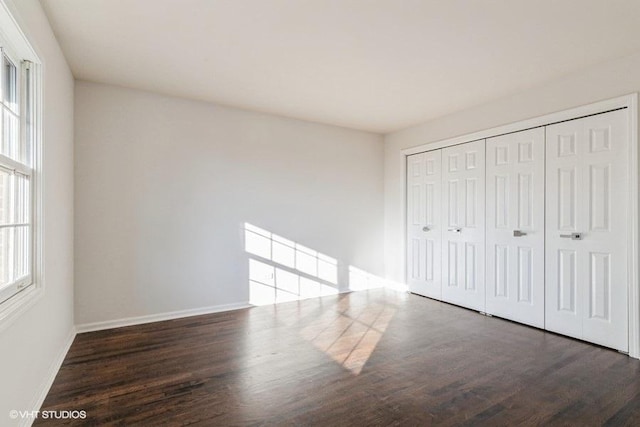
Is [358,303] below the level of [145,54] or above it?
below

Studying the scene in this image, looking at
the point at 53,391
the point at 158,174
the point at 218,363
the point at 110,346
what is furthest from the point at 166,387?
Answer: the point at 158,174

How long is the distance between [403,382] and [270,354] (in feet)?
3.77

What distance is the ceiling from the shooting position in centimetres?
231

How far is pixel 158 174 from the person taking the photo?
152 inches

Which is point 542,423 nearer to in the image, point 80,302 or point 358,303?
point 358,303

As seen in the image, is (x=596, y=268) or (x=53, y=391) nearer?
(x=53, y=391)

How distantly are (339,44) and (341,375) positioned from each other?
103 inches

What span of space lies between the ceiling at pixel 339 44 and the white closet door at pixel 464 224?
32.1 inches

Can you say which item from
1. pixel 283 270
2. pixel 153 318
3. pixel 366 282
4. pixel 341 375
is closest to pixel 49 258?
pixel 153 318

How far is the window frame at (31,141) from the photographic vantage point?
1947 mm

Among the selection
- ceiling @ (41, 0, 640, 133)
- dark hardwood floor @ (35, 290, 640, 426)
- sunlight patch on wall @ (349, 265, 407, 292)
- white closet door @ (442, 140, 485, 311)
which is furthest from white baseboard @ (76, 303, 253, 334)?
white closet door @ (442, 140, 485, 311)

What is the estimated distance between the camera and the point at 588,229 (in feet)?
10.6

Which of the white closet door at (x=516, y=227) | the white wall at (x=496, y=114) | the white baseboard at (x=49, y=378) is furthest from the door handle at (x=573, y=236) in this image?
the white baseboard at (x=49, y=378)

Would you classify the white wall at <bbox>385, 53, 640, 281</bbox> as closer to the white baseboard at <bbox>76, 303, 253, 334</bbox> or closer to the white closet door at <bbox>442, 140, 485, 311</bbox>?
the white closet door at <bbox>442, 140, 485, 311</bbox>
